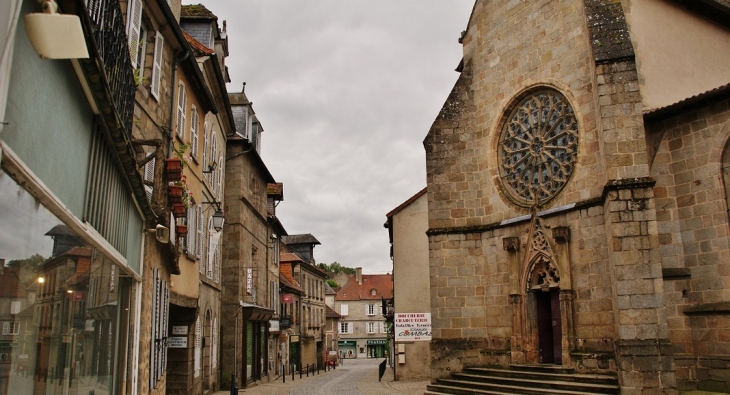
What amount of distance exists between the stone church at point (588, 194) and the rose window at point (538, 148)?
5cm

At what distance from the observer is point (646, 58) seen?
637 inches

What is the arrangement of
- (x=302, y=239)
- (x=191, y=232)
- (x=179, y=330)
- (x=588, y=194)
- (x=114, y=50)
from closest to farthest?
(x=114, y=50), (x=179, y=330), (x=191, y=232), (x=588, y=194), (x=302, y=239)

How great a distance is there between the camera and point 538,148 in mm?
17984

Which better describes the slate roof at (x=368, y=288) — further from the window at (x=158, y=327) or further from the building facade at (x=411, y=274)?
the window at (x=158, y=327)

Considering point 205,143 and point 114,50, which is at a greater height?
point 205,143

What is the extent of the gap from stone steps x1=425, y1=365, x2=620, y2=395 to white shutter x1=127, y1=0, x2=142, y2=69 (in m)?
11.5

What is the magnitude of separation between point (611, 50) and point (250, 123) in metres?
14.8

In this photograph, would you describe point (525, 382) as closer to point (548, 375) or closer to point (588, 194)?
point (548, 375)

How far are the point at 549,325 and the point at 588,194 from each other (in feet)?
12.6

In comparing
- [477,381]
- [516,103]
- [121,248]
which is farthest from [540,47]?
[121,248]

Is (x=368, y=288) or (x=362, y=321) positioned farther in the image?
(x=368, y=288)

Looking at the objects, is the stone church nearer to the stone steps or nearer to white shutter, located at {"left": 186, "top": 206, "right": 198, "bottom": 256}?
the stone steps

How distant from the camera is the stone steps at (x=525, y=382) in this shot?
1417 cm

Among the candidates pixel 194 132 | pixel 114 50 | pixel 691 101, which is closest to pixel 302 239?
pixel 194 132
